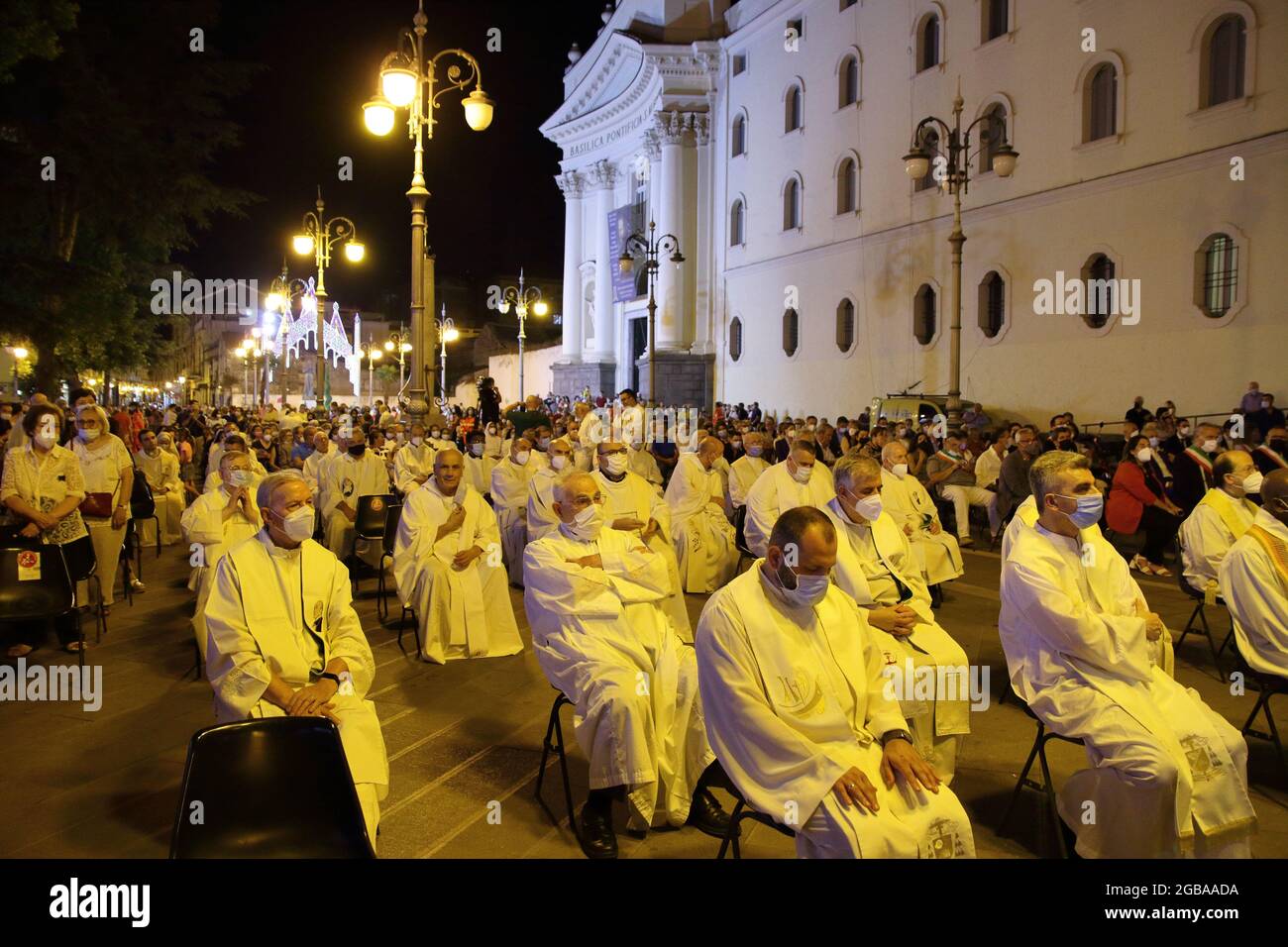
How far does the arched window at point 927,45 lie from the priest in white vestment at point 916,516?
21567 millimetres

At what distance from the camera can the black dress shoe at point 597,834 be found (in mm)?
4395

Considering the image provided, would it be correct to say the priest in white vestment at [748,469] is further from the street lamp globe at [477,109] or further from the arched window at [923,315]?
the arched window at [923,315]

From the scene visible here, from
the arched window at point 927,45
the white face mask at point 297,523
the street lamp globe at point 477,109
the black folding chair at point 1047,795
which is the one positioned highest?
the arched window at point 927,45

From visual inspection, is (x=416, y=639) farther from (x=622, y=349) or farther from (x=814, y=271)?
(x=622, y=349)

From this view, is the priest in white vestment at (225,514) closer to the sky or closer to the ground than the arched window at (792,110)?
closer to the ground

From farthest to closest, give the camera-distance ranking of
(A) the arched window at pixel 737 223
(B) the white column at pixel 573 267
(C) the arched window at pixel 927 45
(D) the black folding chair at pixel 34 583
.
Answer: (B) the white column at pixel 573 267
(A) the arched window at pixel 737 223
(C) the arched window at pixel 927 45
(D) the black folding chair at pixel 34 583

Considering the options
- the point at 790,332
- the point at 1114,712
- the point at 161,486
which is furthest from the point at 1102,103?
the point at 1114,712

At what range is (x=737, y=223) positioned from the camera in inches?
1451

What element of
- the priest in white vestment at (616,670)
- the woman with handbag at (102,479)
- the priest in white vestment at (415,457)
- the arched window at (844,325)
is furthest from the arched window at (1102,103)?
the woman with handbag at (102,479)

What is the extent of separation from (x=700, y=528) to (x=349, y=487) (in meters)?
4.63

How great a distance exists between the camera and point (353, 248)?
60.1ft

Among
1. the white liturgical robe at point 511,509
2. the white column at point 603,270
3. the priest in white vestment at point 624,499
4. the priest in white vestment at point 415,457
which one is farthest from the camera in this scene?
the white column at point 603,270

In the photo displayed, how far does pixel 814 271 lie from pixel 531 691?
27.1 m
